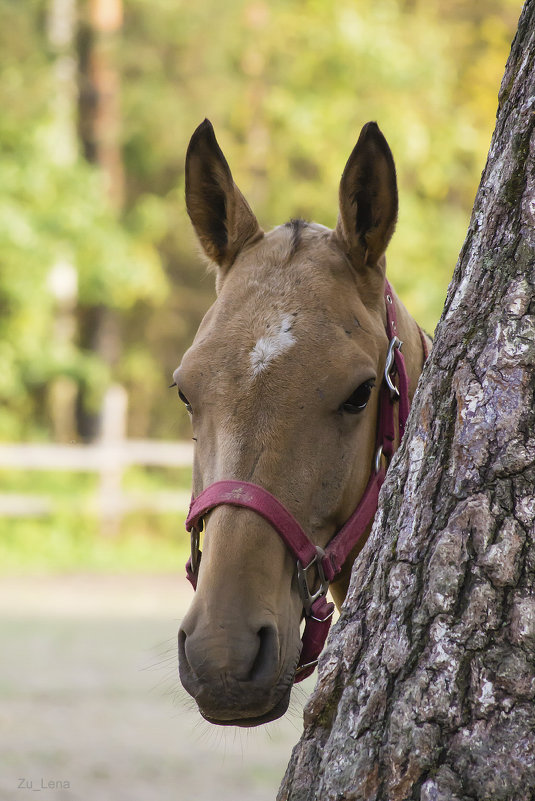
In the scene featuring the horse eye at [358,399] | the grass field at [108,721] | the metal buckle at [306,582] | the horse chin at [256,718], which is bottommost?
the grass field at [108,721]

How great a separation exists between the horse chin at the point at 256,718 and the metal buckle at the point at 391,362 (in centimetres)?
92

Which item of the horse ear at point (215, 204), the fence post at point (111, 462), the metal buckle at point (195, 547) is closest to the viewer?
the metal buckle at point (195, 547)

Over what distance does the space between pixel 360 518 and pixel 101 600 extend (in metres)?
8.85

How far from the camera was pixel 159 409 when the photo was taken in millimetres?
21172

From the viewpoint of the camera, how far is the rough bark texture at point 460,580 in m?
1.53

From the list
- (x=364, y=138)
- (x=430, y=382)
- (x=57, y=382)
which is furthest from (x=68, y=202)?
(x=430, y=382)

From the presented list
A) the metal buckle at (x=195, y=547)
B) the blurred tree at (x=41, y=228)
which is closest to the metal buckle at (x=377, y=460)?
the metal buckle at (x=195, y=547)

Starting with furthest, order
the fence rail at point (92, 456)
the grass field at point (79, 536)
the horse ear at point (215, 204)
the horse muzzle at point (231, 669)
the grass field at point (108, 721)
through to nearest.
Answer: the fence rail at point (92, 456) < the grass field at point (79, 536) < the grass field at point (108, 721) < the horse ear at point (215, 204) < the horse muzzle at point (231, 669)

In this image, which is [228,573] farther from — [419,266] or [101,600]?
[419,266]

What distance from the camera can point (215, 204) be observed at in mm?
3027

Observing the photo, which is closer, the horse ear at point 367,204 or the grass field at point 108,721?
the horse ear at point 367,204

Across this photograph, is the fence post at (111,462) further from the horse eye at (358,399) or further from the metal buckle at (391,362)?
the horse eye at (358,399)

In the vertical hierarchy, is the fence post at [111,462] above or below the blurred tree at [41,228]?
below

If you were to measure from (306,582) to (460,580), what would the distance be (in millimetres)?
733
